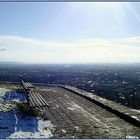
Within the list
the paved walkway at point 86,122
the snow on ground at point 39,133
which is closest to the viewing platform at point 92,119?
the paved walkway at point 86,122

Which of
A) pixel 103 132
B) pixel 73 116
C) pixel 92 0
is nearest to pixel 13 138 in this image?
pixel 103 132

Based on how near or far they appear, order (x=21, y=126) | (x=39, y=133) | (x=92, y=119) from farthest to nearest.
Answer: (x=92, y=119) → (x=21, y=126) → (x=39, y=133)

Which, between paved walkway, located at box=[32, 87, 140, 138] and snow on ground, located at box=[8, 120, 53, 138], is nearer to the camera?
snow on ground, located at box=[8, 120, 53, 138]

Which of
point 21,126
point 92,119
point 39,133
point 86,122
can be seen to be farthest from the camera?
point 92,119

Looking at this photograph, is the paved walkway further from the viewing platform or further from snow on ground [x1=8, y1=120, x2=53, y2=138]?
snow on ground [x1=8, y1=120, x2=53, y2=138]

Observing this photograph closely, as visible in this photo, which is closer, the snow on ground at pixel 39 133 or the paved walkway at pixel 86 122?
the snow on ground at pixel 39 133

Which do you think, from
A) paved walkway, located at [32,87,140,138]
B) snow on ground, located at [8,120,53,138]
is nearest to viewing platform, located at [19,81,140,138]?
paved walkway, located at [32,87,140,138]

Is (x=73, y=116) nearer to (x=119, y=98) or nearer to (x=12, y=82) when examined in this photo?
(x=119, y=98)

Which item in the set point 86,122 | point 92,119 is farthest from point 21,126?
point 92,119

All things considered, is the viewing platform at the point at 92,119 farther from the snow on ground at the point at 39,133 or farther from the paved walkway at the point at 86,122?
the snow on ground at the point at 39,133

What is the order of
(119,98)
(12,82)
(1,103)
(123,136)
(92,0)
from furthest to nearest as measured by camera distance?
(12,82)
(119,98)
(1,103)
(123,136)
(92,0)

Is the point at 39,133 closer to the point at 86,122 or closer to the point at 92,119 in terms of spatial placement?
the point at 86,122
